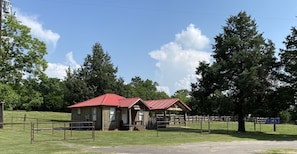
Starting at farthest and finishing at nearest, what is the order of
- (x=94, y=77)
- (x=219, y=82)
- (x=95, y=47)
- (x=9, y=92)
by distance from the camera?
1. (x=95, y=47)
2. (x=94, y=77)
3. (x=219, y=82)
4. (x=9, y=92)

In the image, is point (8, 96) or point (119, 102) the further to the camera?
point (119, 102)

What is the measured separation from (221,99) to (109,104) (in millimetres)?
12147

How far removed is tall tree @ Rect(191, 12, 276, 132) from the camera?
35.1m

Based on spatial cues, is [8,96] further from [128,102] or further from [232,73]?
[232,73]

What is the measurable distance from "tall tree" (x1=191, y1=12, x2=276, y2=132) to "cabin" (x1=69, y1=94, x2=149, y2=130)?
28.4 feet

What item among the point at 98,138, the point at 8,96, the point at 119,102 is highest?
the point at 8,96

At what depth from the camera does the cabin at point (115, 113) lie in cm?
3434

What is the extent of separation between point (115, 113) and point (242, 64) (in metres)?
14.7

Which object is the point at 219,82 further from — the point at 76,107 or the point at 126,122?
the point at 76,107

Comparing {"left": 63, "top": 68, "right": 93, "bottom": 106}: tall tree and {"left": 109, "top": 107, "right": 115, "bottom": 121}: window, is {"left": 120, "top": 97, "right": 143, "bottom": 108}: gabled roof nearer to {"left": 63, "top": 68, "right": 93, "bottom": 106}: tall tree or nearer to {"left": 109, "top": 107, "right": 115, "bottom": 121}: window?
{"left": 109, "top": 107, "right": 115, "bottom": 121}: window

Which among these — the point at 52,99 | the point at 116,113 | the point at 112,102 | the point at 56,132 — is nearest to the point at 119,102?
the point at 112,102

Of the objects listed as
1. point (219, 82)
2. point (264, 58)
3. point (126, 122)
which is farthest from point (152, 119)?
point (264, 58)

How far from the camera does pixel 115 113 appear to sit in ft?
116

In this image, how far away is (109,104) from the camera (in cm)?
3447
